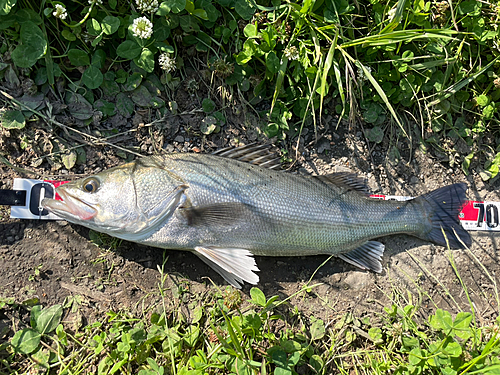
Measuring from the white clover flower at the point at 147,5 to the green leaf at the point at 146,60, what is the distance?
1.02ft

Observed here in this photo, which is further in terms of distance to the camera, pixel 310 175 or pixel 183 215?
pixel 310 175

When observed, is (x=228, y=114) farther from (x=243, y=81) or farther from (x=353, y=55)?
(x=353, y=55)

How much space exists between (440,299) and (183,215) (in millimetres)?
2570

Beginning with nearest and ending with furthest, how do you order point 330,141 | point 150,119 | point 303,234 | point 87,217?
point 87,217 → point 303,234 → point 150,119 → point 330,141

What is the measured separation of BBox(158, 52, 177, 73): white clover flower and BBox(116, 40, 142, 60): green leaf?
19cm

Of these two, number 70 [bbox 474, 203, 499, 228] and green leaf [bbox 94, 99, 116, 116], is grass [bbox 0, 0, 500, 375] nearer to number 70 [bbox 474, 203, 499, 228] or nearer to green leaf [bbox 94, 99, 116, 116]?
green leaf [bbox 94, 99, 116, 116]

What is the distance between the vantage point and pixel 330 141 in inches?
126

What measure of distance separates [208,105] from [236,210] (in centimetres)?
105

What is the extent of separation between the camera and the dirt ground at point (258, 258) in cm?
284

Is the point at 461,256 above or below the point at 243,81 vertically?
below

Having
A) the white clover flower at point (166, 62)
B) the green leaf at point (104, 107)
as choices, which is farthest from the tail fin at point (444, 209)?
the green leaf at point (104, 107)

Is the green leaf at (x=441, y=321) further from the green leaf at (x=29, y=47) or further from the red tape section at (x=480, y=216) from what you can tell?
the green leaf at (x=29, y=47)

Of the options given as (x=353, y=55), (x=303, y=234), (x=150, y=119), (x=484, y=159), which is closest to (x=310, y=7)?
(x=353, y=55)

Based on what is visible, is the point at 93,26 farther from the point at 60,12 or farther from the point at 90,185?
the point at 90,185
